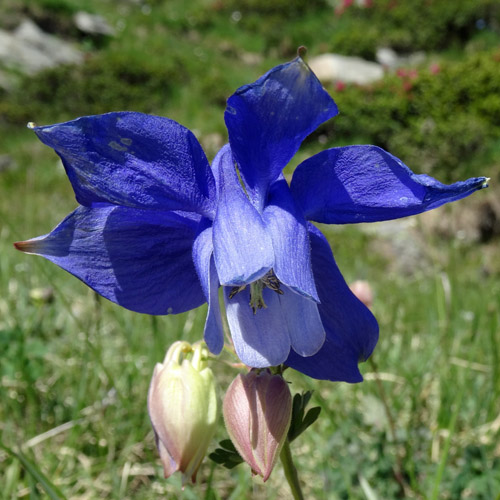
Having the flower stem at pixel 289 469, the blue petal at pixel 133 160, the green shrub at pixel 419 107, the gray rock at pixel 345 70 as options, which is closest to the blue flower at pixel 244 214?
the blue petal at pixel 133 160

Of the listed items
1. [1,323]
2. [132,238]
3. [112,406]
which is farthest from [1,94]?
[132,238]

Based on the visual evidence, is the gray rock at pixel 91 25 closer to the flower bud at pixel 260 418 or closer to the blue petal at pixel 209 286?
the blue petal at pixel 209 286

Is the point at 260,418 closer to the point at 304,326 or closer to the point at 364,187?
the point at 304,326

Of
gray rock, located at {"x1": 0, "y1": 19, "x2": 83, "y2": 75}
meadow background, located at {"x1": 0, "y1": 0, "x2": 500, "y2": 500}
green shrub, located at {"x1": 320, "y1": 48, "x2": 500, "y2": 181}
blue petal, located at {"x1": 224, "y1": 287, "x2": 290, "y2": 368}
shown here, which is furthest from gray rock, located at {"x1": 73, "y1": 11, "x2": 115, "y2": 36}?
blue petal, located at {"x1": 224, "y1": 287, "x2": 290, "y2": 368}

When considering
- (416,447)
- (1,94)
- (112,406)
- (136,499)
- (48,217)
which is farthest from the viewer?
(1,94)

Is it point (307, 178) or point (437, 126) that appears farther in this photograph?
point (437, 126)

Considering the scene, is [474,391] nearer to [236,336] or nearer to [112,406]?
[112,406]

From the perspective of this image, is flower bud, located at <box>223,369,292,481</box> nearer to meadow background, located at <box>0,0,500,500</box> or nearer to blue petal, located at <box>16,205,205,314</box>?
blue petal, located at <box>16,205,205,314</box>
